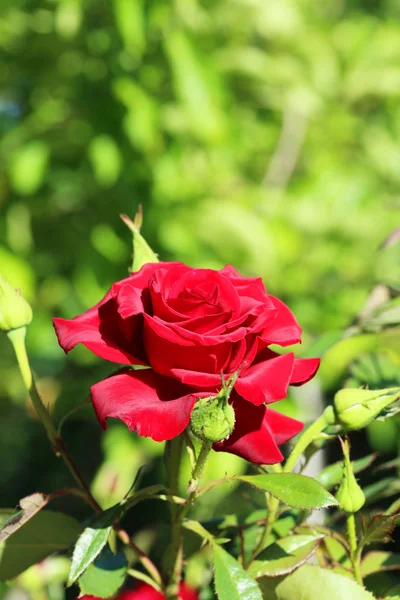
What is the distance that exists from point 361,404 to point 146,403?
0.36ft

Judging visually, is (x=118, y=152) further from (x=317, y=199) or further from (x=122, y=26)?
(x=317, y=199)

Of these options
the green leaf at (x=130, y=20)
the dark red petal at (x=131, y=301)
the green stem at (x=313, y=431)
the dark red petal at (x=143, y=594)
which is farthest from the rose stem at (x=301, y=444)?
the green leaf at (x=130, y=20)

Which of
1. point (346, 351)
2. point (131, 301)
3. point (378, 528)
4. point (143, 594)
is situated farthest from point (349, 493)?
point (346, 351)

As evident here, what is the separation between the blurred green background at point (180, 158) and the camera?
109 cm

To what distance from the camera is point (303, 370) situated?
349 mm

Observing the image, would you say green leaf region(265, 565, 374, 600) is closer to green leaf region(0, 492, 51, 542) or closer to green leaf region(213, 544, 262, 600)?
green leaf region(213, 544, 262, 600)

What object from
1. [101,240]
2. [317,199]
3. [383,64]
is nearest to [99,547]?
[101,240]

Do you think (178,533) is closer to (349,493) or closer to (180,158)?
(349,493)

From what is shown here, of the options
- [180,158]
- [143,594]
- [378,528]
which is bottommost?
[143,594]

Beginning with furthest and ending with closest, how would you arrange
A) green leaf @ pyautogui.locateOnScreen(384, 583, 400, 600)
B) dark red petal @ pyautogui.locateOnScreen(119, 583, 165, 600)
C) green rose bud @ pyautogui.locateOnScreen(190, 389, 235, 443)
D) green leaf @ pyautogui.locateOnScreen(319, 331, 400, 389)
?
green leaf @ pyautogui.locateOnScreen(319, 331, 400, 389) < dark red petal @ pyautogui.locateOnScreen(119, 583, 165, 600) < green leaf @ pyautogui.locateOnScreen(384, 583, 400, 600) < green rose bud @ pyautogui.locateOnScreen(190, 389, 235, 443)

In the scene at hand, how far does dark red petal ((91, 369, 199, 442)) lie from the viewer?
11.6 inches

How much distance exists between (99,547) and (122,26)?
889mm

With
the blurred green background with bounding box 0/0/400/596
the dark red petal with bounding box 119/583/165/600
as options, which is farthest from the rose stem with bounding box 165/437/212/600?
the blurred green background with bounding box 0/0/400/596

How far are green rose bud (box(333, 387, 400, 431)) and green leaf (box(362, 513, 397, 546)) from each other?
5 cm
